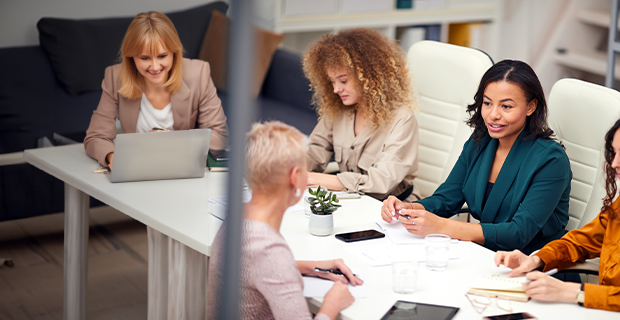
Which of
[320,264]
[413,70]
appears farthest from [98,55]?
[413,70]

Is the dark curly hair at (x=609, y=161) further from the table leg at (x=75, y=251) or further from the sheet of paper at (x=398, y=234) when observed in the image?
the table leg at (x=75, y=251)

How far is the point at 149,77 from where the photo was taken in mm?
1787

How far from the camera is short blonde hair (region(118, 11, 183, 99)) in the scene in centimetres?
152

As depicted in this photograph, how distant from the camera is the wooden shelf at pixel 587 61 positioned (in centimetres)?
468

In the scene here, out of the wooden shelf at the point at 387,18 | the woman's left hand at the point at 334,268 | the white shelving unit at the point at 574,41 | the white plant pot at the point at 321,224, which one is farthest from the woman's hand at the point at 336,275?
the white shelving unit at the point at 574,41

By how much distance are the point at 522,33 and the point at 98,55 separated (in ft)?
14.1

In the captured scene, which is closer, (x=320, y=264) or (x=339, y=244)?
(x=320, y=264)

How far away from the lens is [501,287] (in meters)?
1.29

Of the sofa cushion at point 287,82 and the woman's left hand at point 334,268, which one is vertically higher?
the sofa cushion at point 287,82

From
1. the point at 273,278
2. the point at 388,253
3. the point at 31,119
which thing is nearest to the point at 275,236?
the point at 273,278

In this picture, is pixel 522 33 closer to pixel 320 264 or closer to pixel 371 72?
pixel 371 72

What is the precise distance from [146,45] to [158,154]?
342mm

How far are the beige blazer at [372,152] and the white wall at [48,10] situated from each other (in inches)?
34.8

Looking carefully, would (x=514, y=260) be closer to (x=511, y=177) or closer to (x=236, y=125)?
(x=511, y=177)
